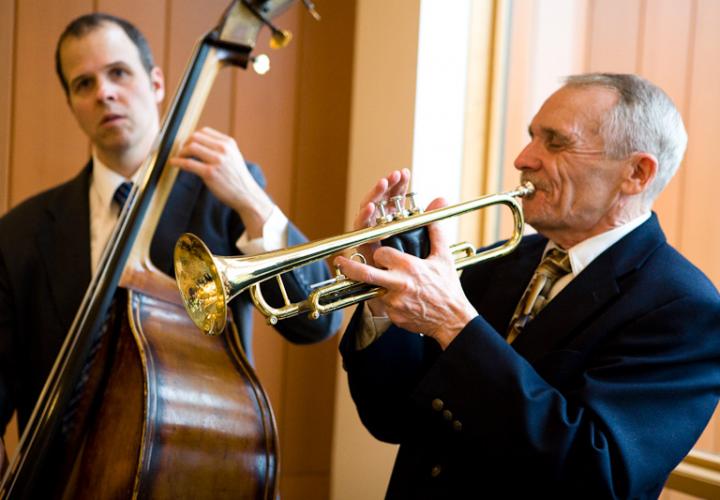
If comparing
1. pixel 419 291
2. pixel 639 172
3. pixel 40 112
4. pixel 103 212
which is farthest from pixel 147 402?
pixel 40 112

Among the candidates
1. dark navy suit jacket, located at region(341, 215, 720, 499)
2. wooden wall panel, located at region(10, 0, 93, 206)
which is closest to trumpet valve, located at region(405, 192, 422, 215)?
dark navy suit jacket, located at region(341, 215, 720, 499)

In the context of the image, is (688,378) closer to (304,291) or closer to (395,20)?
(304,291)

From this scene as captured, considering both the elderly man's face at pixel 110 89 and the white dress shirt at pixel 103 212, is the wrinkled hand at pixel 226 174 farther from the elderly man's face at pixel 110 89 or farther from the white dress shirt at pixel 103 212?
the elderly man's face at pixel 110 89

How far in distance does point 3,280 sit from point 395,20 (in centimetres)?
130

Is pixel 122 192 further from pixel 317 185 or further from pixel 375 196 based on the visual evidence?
pixel 317 185

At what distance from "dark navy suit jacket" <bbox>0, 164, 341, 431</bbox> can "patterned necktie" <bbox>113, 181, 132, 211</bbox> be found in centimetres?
10

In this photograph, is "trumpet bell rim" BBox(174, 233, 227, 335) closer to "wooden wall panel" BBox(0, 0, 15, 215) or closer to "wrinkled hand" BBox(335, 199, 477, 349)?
"wrinkled hand" BBox(335, 199, 477, 349)

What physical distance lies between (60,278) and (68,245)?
84mm

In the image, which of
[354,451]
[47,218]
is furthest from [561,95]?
[354,451]

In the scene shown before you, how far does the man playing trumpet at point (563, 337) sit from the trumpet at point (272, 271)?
1.8 inches

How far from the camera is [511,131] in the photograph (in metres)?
2.56

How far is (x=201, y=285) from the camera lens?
4.76 feet

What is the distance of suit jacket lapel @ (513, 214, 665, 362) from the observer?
1.53 m

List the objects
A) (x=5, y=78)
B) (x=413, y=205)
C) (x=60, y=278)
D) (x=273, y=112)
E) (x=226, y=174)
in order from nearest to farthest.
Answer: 1. (x=413, y=205)
2. (x=226, y=174)
3. (x=60, y=278)
4. (x=5, y=78)
5. (x=273, y=112)
